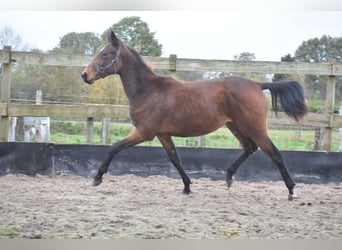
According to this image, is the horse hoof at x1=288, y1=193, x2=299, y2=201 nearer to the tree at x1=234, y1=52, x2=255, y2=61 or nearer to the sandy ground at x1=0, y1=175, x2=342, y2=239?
the sandy ground at x1=0, y1=175, x2=342, y2=239

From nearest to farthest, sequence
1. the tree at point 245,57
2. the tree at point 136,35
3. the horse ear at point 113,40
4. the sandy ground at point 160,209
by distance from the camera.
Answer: the sandy ground at point 160,209
the tree at point 136,35
the horse ear at point 113,40
the tree at point 245,57

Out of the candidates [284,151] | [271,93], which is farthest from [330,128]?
[271,93]

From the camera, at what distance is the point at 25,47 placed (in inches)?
151

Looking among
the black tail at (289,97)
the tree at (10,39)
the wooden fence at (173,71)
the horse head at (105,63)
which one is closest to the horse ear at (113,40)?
the horse head at (105,63)

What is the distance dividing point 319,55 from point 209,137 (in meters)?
1.15

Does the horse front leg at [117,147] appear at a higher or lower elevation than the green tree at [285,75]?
lower

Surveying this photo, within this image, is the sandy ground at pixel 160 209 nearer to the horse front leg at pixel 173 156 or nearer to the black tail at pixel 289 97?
the horse front leg at pixel 173 156

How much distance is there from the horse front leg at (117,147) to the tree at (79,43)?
76 centimetres

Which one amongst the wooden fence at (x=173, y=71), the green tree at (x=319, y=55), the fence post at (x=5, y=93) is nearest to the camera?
the green tree at (x=319, y=55)

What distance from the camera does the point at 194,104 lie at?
3.64 meters

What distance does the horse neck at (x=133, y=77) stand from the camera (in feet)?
12.0

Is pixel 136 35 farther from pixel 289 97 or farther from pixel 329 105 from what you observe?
pixel 329 105

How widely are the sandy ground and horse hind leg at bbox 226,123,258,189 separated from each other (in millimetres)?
132

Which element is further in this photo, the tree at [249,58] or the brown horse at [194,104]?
the tree at [249,58]
